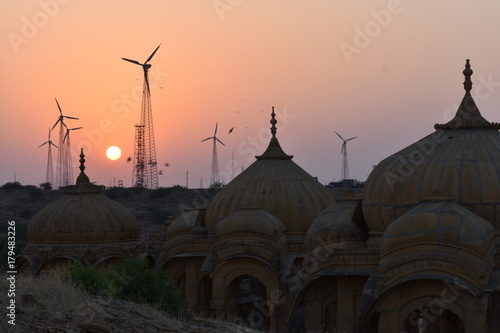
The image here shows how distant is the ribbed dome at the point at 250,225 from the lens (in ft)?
125

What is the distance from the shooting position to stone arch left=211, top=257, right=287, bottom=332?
37875 millimetres

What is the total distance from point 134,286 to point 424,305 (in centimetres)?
857

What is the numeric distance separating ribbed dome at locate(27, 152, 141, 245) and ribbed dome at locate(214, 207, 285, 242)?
849 centimetres

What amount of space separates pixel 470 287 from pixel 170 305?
8.19 metres

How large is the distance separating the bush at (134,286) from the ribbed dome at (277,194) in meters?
10.2

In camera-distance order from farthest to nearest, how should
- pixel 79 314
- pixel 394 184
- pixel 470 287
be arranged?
pixel 394 184 < pixel 470 287 < pixel 79 314

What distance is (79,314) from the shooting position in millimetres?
21656

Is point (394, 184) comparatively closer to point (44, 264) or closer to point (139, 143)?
point (44, 264)

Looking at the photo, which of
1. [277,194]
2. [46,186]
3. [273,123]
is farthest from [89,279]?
[46,186]

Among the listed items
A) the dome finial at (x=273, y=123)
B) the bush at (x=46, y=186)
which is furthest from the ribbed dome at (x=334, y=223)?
the bush at (x=46, y=186)

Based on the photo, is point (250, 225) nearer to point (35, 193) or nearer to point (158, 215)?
point (158, 215)

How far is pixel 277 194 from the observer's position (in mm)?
43562

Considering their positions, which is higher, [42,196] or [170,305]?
[42,196]

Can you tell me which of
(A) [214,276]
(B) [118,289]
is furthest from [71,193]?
(B) [118,289]
